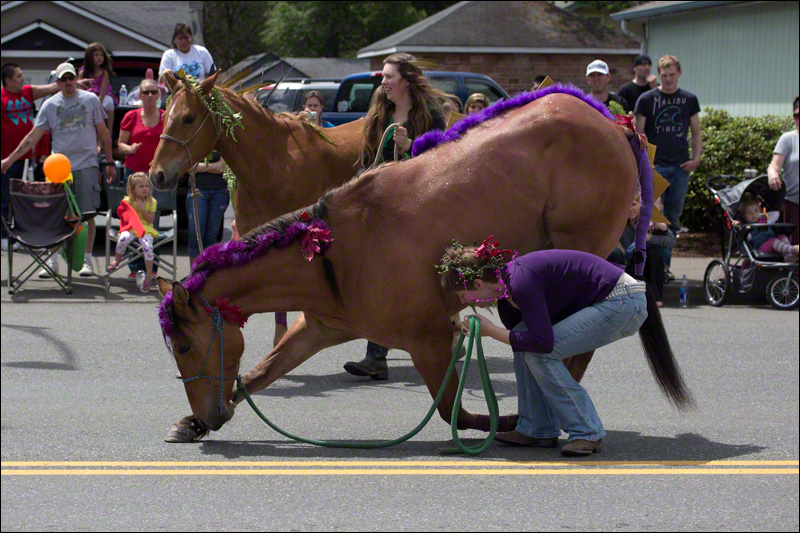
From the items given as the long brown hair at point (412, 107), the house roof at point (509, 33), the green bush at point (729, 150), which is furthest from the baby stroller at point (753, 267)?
the house roof at point (509, 33)

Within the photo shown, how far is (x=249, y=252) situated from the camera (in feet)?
17.7

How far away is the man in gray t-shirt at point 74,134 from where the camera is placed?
11.2m

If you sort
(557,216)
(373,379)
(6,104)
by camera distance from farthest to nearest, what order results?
(6,104), (373,379), (557,216)

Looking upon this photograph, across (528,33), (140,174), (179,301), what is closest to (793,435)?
(179,301)

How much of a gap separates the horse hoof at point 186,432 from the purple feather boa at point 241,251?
0.67 metres

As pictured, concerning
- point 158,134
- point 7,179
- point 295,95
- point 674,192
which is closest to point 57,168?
point 158,134

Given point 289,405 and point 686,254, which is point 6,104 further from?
point 686,254

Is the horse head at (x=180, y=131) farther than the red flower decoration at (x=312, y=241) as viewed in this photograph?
Yes

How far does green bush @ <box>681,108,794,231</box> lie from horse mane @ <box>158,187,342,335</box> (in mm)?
9246

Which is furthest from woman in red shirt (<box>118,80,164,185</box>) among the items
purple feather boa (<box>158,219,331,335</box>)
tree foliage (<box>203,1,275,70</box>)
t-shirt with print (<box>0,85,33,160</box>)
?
tree foliage (<box>203,1,275,70</box>)

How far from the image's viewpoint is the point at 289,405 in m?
6.62

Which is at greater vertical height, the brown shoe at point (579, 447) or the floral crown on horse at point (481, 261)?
the floral crown on horse at point (481, 261)

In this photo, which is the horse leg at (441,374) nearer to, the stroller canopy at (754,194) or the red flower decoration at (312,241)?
the red flower decoration at (312,241)

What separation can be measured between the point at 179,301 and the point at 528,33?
2475 centimetres
